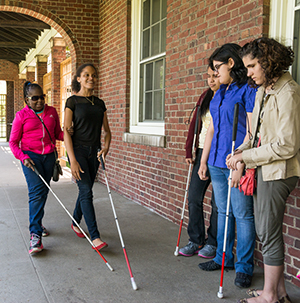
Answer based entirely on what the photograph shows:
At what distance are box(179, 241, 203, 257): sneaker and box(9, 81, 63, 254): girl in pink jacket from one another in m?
1.50

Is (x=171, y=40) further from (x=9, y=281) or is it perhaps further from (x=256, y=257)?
(x=9, y=281)

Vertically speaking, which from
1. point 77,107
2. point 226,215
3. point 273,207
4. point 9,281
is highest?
point 77,107

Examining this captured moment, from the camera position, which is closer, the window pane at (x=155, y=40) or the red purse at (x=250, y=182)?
the red purse at (x=250, y=182)

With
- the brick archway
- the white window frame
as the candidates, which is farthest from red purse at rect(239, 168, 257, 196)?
the brick archway

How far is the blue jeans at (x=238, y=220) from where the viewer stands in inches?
114

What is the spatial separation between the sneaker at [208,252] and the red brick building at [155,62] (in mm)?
448

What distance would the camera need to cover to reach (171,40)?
4.93 m

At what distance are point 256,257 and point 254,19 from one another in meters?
2.27

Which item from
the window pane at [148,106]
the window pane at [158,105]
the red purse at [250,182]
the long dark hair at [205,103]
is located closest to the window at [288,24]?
the long dark hair at [205,103]

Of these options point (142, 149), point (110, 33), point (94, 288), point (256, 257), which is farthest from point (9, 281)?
point (110, 33)

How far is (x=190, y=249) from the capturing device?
3689 mm

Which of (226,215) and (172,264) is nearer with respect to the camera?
(226,215)

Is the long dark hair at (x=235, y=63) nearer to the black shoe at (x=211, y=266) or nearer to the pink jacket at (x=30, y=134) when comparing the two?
the black shoe at (x=211, y=266)

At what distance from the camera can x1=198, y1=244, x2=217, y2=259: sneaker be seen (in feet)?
11.8
